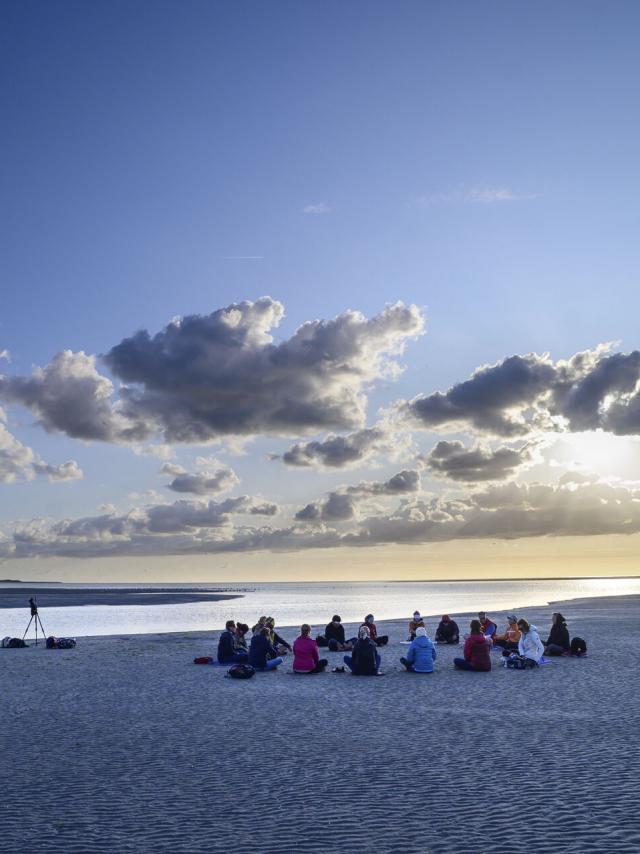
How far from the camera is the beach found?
909 cm

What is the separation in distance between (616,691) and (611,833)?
41.3 feet

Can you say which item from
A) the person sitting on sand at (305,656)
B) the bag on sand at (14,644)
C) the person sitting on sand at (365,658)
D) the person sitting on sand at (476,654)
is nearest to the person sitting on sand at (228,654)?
the person sitting on sand at (305,656)

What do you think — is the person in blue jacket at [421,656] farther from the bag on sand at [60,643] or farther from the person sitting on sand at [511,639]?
the bag on sand at [60,643]

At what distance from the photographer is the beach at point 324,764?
9094 mm

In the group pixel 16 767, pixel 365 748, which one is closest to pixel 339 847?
pixel 365 748

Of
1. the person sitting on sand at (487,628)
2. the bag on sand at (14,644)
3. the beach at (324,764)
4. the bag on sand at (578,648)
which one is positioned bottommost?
the bag on sand at (14,644)

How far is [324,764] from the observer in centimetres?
1266

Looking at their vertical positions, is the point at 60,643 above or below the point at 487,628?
below

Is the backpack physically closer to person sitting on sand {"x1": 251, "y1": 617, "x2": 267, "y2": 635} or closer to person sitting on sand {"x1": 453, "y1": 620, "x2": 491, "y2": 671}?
person sitting on sand {"x1": 251, "y1": 617, "x2": 267, "y2": 635}

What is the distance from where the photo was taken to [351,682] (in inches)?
929

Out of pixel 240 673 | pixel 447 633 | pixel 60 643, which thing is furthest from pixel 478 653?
pixel 60 643

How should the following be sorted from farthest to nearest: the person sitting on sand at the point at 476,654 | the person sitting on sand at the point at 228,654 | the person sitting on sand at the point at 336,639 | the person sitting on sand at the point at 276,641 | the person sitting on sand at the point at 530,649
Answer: the person sitting on sand at the point at 336,639 < the person sitting on sand at the point at 276,641 < the person sitting on sand at the point at 228,654 < the person sitting on sand at the point at 530,649 < the person sitting on sand at the point at 476,654

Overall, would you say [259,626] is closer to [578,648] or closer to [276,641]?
[276,641]

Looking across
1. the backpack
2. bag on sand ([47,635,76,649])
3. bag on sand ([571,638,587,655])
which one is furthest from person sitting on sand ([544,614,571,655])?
bag on sand ([47,635,76,649])
